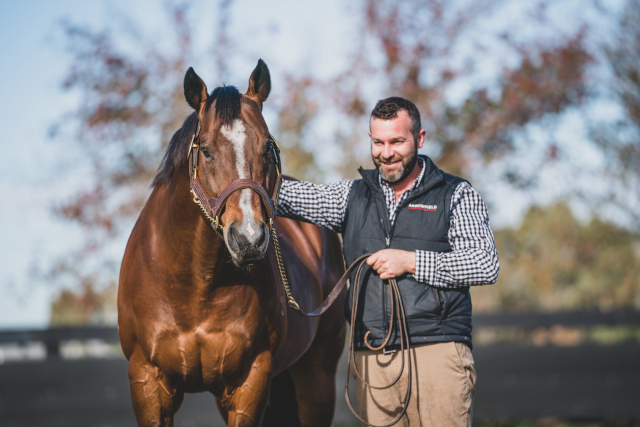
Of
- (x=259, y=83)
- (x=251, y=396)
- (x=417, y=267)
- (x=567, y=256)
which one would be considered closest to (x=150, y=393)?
(x=251, y=396)

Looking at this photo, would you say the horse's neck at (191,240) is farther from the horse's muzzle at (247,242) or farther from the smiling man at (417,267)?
the smiling man at (417,267)

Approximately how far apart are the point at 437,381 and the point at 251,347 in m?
0.78

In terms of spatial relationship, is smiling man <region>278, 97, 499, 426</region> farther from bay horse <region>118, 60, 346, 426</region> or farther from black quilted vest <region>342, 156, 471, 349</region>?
bay horse <region>118, 60, 346, 426</region>

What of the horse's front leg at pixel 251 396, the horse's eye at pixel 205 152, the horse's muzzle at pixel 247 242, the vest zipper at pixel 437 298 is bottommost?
the horse's front leg at pixel 251 396

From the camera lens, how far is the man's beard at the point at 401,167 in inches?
96.1

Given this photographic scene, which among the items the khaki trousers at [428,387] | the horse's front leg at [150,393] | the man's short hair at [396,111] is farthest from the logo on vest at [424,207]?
the horse's front leg at [150,393]

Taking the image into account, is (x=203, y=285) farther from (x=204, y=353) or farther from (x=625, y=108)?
(x=625, y=108)

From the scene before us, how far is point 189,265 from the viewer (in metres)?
2.34

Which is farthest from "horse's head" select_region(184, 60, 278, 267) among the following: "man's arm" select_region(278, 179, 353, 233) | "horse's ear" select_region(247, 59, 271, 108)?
"man's arm" select_region(278, 179, 353, 233)

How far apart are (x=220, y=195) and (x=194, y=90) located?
49cm

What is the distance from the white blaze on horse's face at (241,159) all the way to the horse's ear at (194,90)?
0.25 metres

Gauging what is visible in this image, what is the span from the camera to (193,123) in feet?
7.71

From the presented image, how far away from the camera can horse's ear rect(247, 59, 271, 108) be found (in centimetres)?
240

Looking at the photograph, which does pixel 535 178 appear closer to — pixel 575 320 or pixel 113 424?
pixel 575 320
